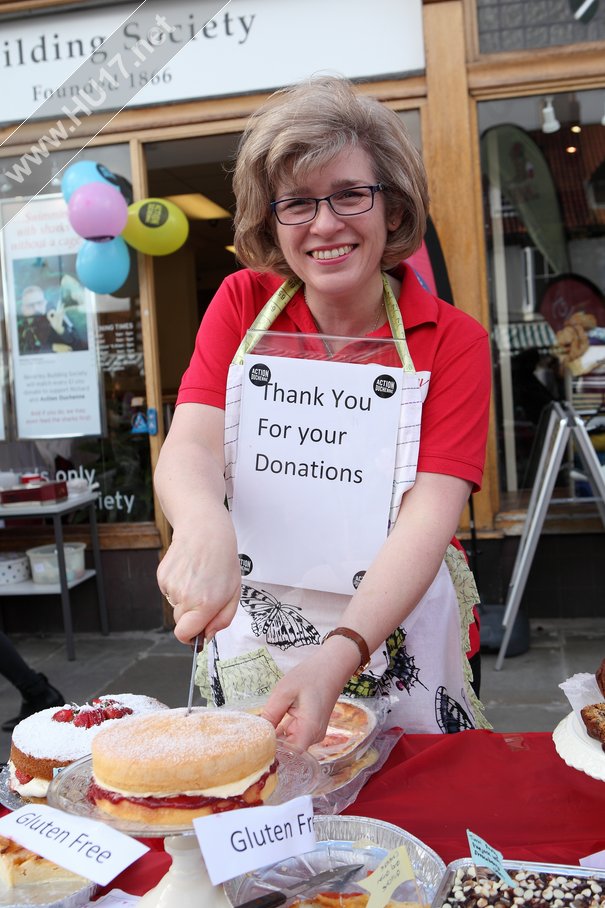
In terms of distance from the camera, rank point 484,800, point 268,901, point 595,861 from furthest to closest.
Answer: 1. point 484,800
2. point 595,861
3. point 268,901

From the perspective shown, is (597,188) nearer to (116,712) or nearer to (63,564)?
(63,564)

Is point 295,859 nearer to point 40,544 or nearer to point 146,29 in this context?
point 146,29

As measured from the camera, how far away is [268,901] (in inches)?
38.8

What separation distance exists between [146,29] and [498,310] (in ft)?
13.5

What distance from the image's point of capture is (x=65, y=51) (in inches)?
196

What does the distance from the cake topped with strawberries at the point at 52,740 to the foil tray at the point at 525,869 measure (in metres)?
0.58

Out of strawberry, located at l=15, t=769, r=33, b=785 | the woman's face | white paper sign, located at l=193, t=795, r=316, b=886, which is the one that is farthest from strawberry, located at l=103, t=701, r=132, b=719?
the woman's face

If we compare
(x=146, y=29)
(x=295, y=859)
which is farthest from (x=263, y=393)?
(x=295, y=859)

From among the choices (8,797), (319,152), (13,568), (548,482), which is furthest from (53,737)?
(13,568)

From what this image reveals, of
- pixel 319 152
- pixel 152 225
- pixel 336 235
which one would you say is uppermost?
pixel 152 225

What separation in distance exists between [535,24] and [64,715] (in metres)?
4.67

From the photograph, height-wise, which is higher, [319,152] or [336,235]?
[319,152]

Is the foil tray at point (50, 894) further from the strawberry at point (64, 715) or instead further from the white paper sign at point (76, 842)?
the strawberry at point (64, 715)

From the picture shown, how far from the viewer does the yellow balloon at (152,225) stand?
5211 mm
